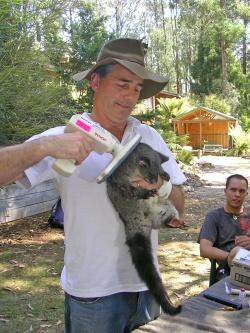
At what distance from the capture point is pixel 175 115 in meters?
25.8

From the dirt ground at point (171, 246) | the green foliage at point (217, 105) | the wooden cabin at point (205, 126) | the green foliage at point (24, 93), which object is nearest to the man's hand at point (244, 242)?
the dirt ground at point (171, 246)

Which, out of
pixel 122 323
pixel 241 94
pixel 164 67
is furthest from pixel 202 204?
pixel 164 67

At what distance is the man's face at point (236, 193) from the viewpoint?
161 inches

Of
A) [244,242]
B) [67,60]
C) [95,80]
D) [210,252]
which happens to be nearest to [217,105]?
[67,60]

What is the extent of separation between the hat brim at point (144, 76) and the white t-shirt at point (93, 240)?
0.21m

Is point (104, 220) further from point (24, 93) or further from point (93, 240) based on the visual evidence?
point (24, 93)

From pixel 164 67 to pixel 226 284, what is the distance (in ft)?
164

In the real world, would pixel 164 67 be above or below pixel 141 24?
below

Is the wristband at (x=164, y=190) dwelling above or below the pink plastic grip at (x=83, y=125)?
below

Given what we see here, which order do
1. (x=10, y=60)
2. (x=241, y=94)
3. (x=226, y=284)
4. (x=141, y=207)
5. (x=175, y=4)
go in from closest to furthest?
(x=141, y=207), (x=226, y=284), (x=10, y=60), (x=241, y=94), (x=175, y=4)

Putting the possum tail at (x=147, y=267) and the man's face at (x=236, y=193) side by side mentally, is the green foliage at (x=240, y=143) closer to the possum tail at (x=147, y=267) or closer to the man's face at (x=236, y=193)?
the man's face at (x=236, y=193)

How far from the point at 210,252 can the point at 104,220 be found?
7.62 ft

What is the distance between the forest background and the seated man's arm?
1.87 metres

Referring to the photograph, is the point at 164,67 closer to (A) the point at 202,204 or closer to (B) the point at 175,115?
(B) the point at 175,115
